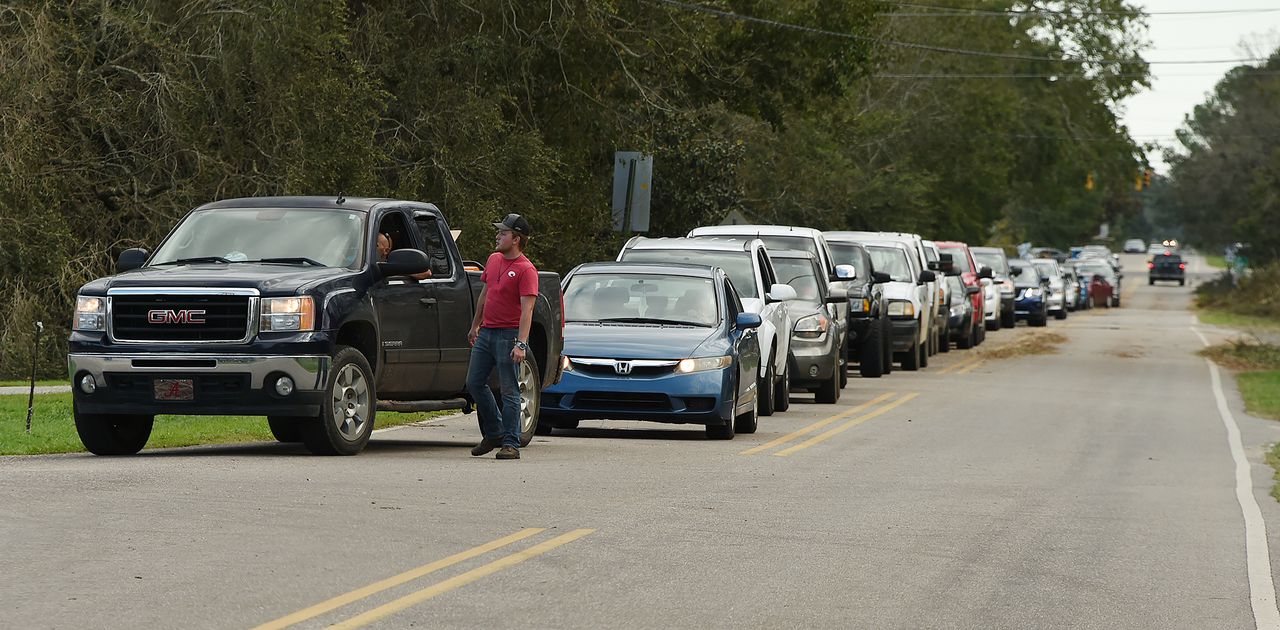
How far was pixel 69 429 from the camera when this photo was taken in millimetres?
16812

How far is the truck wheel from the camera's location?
14.1m

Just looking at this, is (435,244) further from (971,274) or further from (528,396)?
(971,274)

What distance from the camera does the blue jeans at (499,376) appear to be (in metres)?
14.8

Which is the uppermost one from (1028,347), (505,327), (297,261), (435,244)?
(435,244)

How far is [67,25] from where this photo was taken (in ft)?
88.6

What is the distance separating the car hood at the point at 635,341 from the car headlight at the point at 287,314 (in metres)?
3.92

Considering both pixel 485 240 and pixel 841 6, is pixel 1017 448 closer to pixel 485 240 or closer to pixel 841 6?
pixel 485 240

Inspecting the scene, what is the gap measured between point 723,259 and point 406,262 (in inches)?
306

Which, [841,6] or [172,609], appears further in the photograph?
[841,6]

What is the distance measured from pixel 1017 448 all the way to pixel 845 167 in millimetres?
41103

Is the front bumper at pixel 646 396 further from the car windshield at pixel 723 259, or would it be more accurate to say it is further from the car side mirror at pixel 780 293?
the car windshield at pixel 723 259

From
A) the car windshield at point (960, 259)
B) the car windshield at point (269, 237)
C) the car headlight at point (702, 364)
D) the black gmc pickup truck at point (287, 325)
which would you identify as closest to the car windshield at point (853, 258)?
the car windshield at point (960, 259)

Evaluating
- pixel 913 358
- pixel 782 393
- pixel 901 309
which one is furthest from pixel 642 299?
pixel 913 358

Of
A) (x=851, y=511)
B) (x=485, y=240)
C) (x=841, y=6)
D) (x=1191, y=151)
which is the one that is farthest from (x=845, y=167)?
(x=1191, y=151)
